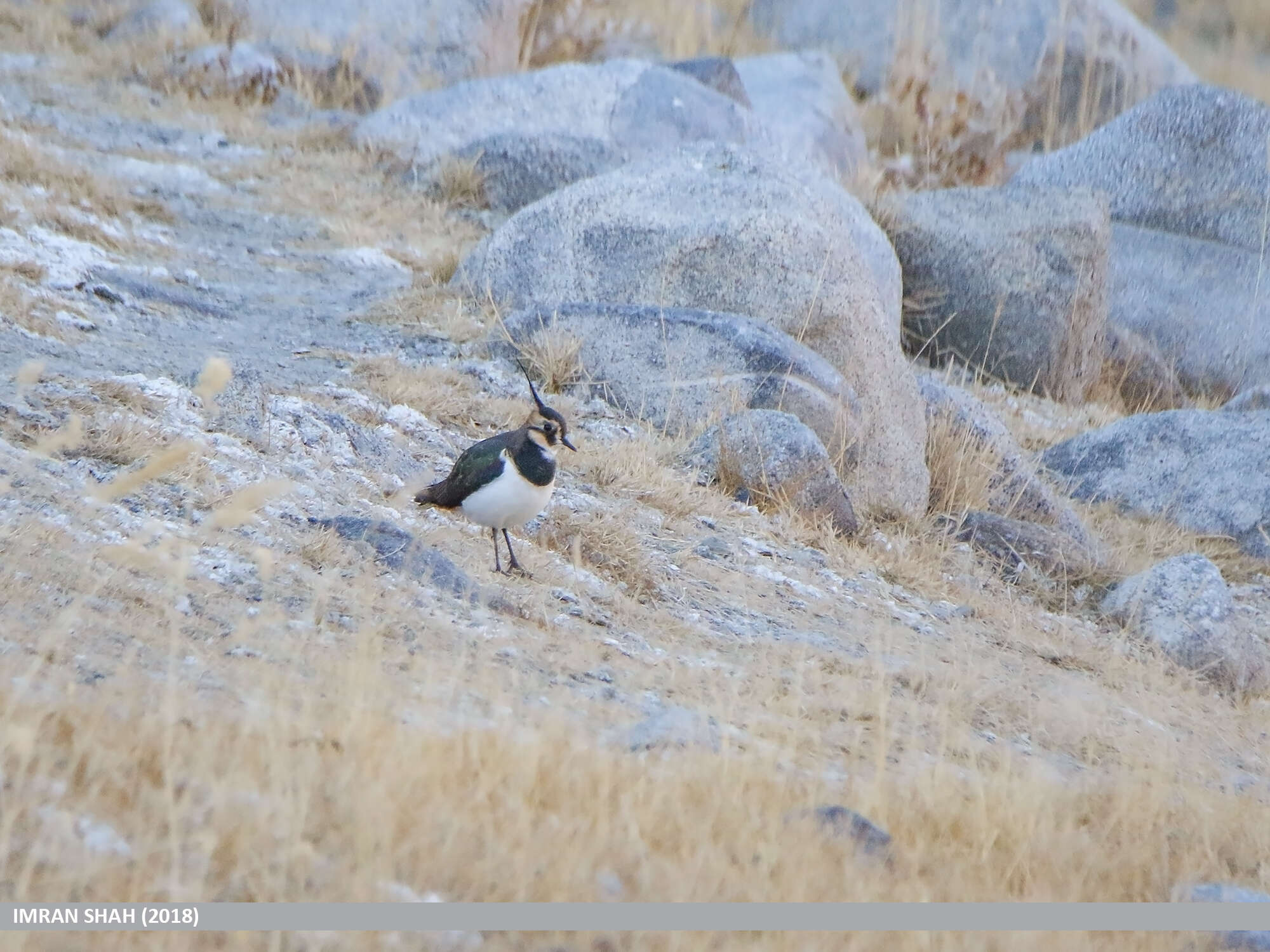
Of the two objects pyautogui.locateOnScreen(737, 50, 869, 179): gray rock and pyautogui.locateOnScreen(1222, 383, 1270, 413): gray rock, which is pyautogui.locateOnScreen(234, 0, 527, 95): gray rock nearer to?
pyautogui.locateOnScreen(737, 50, 869, 179): gray rock

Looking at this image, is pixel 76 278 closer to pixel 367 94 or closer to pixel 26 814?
pixel 26 814

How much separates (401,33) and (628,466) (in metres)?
7.53

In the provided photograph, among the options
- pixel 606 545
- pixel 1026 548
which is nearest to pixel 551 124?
pixel 1026 548

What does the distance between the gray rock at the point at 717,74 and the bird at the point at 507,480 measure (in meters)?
6.41

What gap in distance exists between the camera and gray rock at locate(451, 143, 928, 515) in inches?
268

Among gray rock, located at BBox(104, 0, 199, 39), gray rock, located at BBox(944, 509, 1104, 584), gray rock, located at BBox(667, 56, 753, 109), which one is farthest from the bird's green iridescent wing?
gray rock, located at BBox(104, 0, 199, 39)

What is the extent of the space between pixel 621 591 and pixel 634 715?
1.22 m

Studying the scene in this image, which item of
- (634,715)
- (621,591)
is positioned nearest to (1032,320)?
(621,591)

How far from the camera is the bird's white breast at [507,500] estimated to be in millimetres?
4262

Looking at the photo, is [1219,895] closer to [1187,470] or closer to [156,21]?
[1187,470]

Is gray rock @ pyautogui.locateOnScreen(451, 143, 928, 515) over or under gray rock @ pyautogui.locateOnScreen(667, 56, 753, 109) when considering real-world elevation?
under

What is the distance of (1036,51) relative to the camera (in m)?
13.1

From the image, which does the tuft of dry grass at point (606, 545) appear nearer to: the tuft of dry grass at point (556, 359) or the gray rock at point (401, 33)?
the tuft of dry grass at point (556, 359)

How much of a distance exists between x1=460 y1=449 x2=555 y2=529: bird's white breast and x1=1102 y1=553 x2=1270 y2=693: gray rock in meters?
2.56
